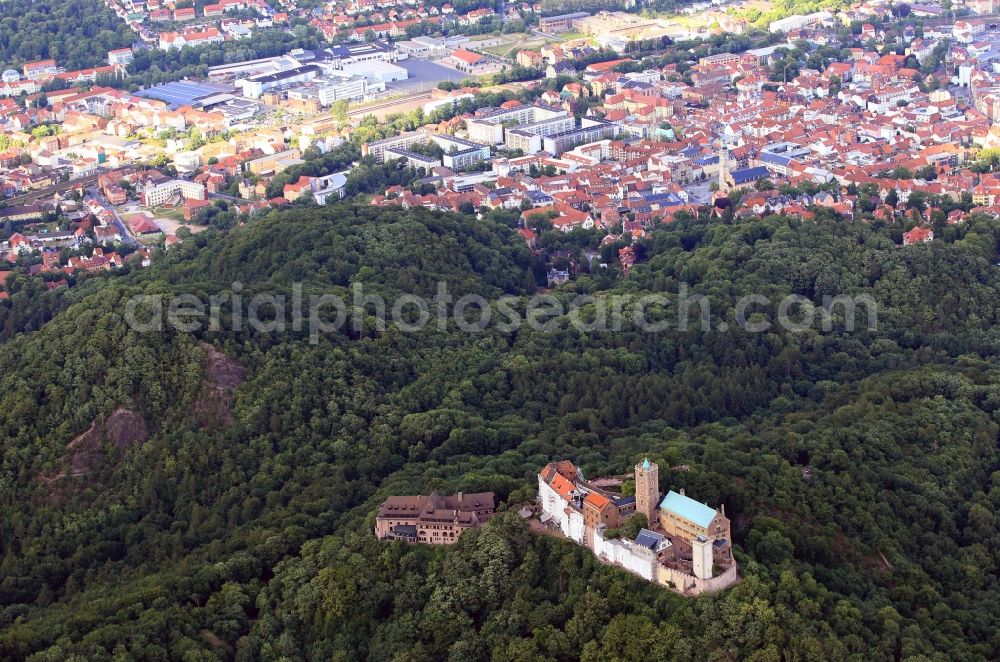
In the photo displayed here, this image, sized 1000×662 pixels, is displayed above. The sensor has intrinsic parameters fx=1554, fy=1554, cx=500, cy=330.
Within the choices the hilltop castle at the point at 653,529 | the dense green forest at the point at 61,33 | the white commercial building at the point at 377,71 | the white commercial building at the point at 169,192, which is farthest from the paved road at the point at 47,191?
the hilltop castle at the point at 653,529

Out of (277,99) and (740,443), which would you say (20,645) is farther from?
(277,99)

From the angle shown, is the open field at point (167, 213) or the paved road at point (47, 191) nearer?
the open field at point (167, 213)

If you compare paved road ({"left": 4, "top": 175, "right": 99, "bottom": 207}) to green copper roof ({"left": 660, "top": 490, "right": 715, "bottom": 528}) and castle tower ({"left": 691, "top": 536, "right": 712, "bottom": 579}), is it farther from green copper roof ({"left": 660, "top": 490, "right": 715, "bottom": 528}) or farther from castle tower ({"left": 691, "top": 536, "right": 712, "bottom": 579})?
castle tower ({"left": 691, "top": 536, "right": 712, "bottom": 579})

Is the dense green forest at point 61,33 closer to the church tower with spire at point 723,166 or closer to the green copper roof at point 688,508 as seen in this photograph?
the church tower with spire at point 723,166

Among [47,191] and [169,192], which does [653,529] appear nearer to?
[169,192]

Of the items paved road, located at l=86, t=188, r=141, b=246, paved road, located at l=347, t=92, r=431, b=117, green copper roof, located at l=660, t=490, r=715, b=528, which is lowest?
paved road, located at l=347, t=92, r=431, b=117

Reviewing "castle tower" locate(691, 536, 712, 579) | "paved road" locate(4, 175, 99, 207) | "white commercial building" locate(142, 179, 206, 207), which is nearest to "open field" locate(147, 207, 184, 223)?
"white commercial building" locate(142, 179, 206, 207)

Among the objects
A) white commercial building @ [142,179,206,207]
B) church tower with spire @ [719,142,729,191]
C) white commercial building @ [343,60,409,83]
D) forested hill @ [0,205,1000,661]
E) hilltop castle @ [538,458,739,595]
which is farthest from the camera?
white commercial building @ [343,60,409,83]
